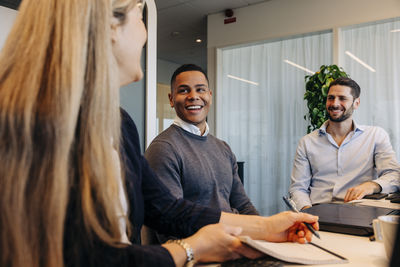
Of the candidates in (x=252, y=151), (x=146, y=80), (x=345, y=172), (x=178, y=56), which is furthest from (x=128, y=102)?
(x=178, y=56)

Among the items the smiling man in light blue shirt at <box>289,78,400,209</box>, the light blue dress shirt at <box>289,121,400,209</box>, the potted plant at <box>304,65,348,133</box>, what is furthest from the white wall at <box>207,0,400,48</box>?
the light blue dress shirt at <box>289,121,400,209</box>

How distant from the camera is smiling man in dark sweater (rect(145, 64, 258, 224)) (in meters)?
1.56

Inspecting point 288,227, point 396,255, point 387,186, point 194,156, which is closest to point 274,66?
point 387,186

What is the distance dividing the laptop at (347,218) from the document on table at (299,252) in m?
0.20

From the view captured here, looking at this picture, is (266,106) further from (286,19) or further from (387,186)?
(387,186)

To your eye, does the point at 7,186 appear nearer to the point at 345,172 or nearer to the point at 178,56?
the point at 345,172

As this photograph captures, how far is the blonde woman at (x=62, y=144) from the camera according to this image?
59 centimetres

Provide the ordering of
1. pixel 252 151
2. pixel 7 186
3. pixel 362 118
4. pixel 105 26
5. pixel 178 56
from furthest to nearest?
pixel 178 56 < pixel 252 151 < pixel 362 118 < pixel 105 26 < pixel 7 186

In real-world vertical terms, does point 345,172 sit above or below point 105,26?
below

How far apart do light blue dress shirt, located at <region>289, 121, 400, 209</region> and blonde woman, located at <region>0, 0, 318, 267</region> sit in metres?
2.04

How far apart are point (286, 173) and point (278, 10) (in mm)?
2225

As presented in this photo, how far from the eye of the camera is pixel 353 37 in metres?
4.25

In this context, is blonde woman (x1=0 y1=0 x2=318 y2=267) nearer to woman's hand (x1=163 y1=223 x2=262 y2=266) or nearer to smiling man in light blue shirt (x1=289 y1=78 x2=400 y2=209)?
woman's hand (x1=163 y1=223 x2=262 y2=266)

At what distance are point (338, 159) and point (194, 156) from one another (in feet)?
4.68
